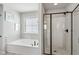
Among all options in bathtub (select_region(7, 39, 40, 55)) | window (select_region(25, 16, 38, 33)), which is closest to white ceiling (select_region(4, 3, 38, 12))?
window (select_region(25, 16, 38, 33))

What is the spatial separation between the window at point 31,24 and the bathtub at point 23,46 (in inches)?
5.9

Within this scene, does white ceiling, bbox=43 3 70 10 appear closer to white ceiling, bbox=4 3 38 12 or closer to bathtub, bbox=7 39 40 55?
white ceiling, bbox=4 3 38 12

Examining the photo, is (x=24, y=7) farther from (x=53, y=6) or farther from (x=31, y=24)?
(x=53, y=6)

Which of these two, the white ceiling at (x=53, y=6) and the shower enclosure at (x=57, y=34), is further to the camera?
the shower enclosure at (x=57, y=34)

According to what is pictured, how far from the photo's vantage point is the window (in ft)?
3.75

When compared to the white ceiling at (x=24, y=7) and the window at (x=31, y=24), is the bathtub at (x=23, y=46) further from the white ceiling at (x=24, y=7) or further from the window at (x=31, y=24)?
the white ceiling at (x=24, y=7)

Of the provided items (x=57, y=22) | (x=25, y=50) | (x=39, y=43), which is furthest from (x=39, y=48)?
(x=57, y=22)

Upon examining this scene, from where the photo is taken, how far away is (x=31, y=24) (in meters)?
1.15

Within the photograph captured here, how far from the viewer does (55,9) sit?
116 cm

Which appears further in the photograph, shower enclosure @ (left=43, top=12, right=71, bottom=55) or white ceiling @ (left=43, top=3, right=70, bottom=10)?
shower enclosure @ (left=43, top=12, right=71, bottom=55)

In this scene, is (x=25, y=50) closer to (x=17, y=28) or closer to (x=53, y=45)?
(x=17, y=28)

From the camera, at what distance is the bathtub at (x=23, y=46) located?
3.66 feet

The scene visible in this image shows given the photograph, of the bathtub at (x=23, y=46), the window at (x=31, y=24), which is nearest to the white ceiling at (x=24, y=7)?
→ the window at (x=31, y=24)

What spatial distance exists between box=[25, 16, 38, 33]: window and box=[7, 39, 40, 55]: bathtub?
0.15m
